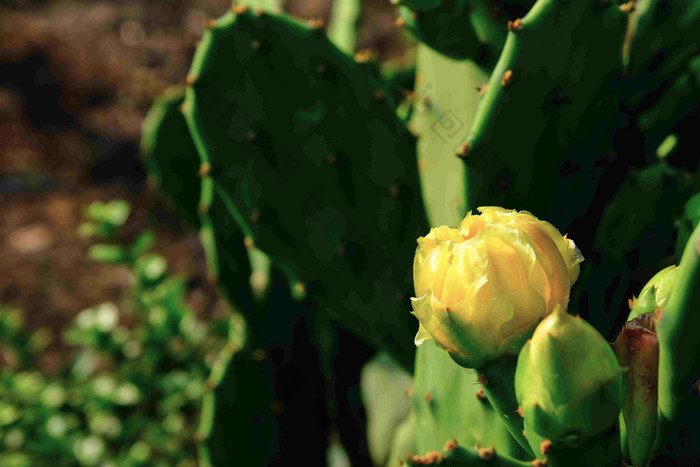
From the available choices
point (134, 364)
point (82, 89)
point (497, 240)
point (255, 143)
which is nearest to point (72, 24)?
point (82, 89)

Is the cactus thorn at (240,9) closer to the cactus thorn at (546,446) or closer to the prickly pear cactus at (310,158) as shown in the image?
the prickly pear cactus at (310,158)

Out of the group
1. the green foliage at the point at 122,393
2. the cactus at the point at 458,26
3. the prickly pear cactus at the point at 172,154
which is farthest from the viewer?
the green foliage at the point at 122,393

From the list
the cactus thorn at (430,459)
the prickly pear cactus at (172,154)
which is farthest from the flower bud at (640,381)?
the prickly pear cactus at (172,154)

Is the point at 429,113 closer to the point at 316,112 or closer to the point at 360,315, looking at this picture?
the point at 316,112

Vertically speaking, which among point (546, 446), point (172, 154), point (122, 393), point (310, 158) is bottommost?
point (122, 393)

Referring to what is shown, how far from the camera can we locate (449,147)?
824mm

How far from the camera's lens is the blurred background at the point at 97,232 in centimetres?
135

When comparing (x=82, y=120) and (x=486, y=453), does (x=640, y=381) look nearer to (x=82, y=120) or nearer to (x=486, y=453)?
(x=486, y=453)

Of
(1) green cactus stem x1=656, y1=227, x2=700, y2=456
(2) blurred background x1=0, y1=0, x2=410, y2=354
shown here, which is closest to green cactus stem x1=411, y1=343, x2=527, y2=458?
(1) green cactus stem x1=656, y1=227, x2=700, y2=456

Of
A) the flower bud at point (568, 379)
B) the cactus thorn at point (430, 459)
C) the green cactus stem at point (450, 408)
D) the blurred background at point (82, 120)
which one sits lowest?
the blurred background at point (82, 120)

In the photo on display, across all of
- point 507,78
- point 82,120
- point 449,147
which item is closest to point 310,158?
point 449,147

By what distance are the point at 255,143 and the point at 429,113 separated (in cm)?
22

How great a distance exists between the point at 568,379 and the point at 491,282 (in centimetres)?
6

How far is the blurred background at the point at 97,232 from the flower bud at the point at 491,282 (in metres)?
1.03
